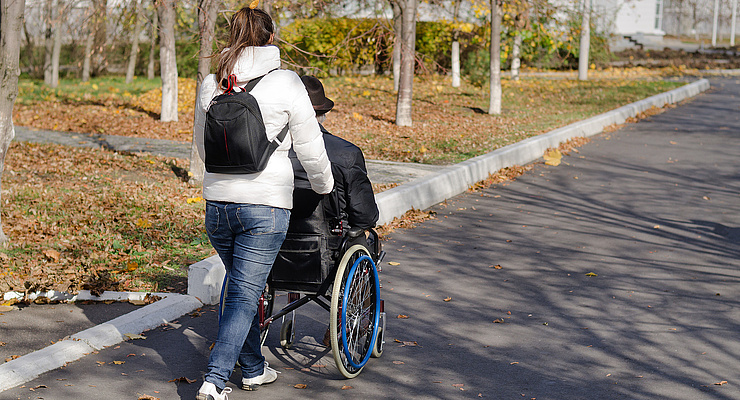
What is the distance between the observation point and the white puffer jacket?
3699 millimetres

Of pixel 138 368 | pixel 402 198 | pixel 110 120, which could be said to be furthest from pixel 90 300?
pixel 110 120

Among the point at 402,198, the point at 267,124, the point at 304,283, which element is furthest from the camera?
the point at 402,198

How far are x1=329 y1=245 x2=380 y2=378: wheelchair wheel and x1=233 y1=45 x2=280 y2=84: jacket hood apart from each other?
1074mm

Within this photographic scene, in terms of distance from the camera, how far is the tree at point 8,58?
694cm

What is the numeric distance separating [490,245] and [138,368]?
3972 mm

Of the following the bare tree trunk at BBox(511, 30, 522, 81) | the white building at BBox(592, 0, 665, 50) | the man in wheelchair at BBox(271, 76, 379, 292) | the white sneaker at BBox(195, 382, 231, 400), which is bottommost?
the white sneaker at BBox(195, 382, 231, 400)

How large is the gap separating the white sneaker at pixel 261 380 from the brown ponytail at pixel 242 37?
5.09 ft

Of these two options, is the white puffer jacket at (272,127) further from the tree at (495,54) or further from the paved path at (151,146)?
the tree at (495,54)

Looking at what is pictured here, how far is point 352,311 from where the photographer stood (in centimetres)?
438

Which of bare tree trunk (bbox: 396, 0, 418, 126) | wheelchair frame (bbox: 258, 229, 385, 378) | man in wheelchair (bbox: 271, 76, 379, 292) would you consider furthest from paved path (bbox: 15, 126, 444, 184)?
man in wheelchair (bbox: 271, 76, 379, 292)

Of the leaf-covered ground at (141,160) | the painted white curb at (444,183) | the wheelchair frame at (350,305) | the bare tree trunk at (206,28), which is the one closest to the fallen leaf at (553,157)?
the painted white curb at (444,183)

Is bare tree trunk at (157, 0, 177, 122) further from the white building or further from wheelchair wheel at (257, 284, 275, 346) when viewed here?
the white building

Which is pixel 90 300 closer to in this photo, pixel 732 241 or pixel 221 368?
pixel 221 368

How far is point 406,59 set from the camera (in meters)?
14.7
